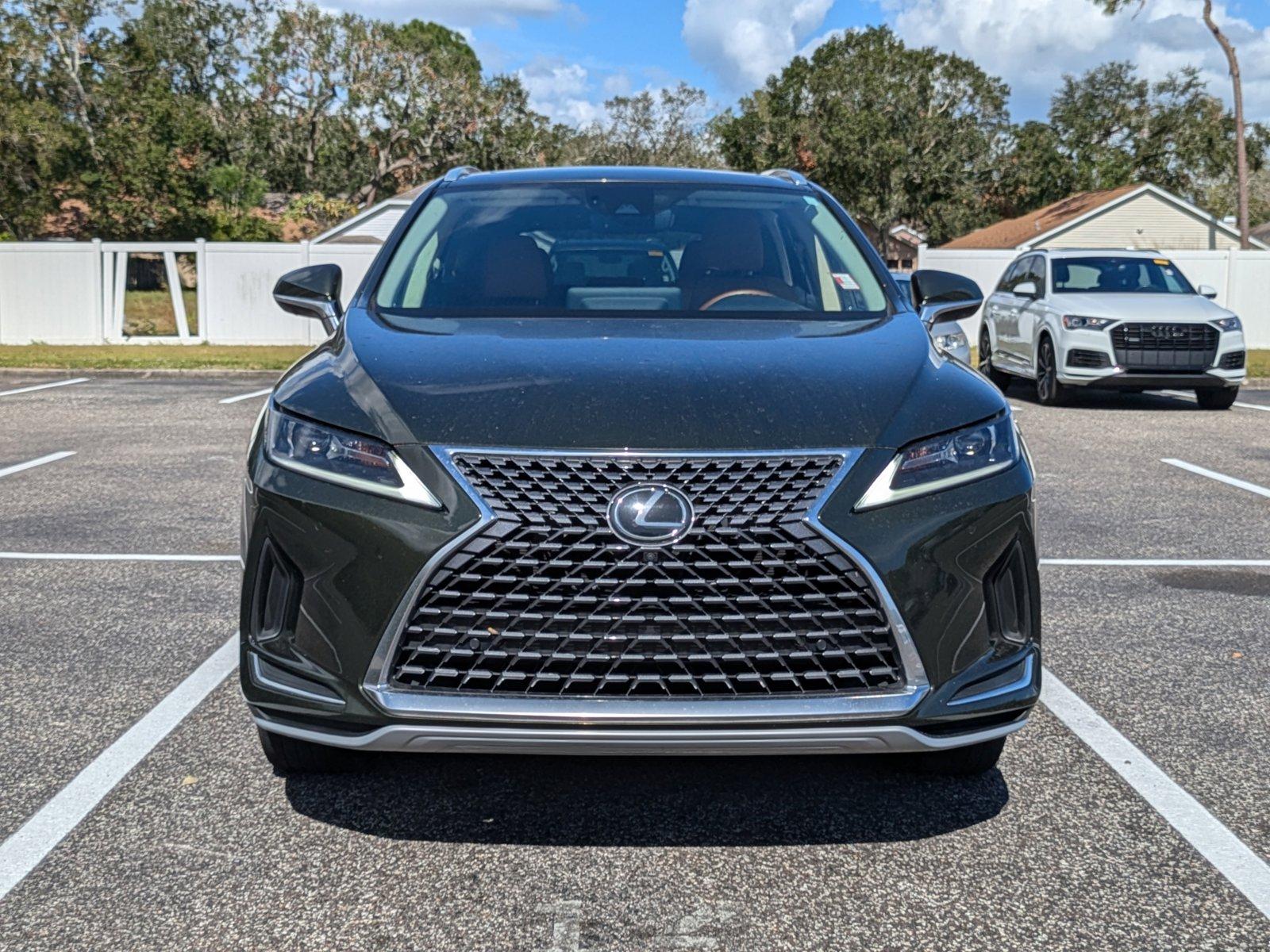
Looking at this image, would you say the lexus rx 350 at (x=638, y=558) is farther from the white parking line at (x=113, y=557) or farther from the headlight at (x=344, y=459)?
the white parking line at (x=113, y=557)

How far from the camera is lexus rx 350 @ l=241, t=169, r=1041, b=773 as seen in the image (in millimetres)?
2975

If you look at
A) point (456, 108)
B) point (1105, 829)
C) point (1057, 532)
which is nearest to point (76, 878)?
point (1105, 829)

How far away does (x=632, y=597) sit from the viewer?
2.98 metres

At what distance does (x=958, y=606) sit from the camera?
312 cm

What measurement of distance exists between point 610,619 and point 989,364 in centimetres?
1541

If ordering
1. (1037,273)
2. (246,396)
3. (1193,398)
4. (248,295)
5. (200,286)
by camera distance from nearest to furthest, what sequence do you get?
(1037,273) < (246,396) < (1193,398) < (200,286) < (248,295)

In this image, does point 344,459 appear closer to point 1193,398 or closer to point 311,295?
point 311,295

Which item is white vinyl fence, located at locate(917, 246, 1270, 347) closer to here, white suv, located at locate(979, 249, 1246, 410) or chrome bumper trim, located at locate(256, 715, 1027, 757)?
white suv, located at locate(979, 249, 1246, 410)

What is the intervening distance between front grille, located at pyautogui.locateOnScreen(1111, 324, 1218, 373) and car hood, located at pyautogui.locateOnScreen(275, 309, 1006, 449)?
11.2 m

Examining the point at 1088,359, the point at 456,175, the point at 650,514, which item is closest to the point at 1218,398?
the point at 1088,359

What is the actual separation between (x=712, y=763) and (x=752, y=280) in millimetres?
1570

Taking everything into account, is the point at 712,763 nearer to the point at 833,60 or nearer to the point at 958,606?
the point at 958,606

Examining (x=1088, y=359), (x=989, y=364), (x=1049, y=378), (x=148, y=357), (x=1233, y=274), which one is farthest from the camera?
(x=1233, y=274)

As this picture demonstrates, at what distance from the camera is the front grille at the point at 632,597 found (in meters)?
2.97
